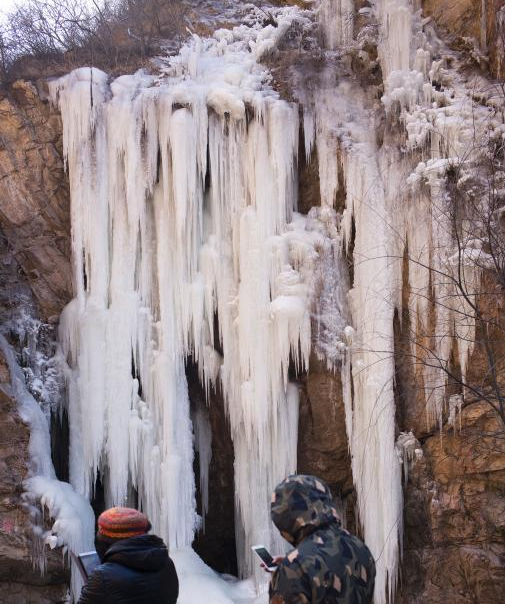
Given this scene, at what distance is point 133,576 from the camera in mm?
2838

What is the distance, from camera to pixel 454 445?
7.72 meters

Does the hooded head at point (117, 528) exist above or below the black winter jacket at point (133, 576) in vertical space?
above

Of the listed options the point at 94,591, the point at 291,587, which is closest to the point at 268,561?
the point at 291,587

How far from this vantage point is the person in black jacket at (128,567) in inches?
109

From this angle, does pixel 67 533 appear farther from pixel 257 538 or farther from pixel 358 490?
pixel 358 490

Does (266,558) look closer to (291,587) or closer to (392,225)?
(291,587)

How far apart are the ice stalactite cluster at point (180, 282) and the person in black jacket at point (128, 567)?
5198 millimetres

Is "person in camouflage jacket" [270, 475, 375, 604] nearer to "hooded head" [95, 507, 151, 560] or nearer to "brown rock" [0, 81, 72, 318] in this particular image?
"hooded head" [95, 507, 151, 560]

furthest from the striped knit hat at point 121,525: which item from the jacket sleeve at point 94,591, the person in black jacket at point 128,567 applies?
the jacket sleeve at point 94,591

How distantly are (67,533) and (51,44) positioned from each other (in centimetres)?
583

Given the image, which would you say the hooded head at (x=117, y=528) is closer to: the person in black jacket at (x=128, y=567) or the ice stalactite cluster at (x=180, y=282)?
the person in black jacket at (x=128, y=567)

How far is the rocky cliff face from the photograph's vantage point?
7.64 meters

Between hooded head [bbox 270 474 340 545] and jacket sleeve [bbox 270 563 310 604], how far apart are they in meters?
0.12

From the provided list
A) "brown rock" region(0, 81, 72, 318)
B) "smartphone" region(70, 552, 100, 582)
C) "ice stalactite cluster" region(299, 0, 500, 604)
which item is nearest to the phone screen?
"smartphone" region(70, 552, 100, 582)
